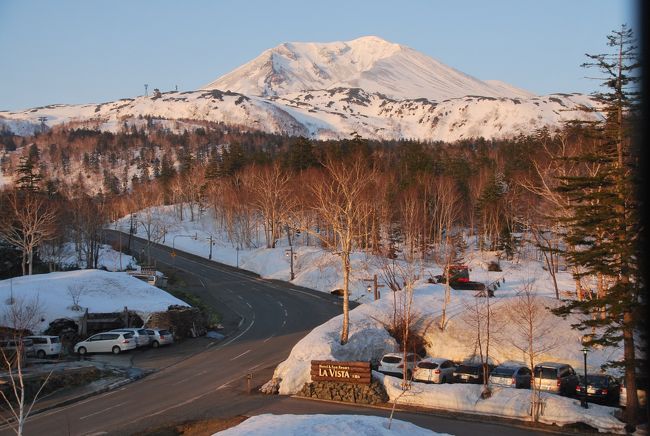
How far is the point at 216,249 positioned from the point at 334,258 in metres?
25.1

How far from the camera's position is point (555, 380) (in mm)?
23781

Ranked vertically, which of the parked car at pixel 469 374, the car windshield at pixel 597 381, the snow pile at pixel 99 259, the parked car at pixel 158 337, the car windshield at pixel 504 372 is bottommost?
the parked car at pixel 158 337

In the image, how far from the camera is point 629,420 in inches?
732

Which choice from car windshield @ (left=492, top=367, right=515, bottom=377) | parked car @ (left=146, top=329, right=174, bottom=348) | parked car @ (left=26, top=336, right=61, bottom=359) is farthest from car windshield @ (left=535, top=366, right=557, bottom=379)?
parked car @ (left=26, top=336, right=61, bottom=359)

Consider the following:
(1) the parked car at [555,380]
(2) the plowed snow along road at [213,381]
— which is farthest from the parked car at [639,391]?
(2) the plowed snow along road at [213,381]

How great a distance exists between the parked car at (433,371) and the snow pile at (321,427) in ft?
26.7

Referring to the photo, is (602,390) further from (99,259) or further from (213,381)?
(99,259)

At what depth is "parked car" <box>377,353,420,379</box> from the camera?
2662 centimetres

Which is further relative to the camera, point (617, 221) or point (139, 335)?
point (139, 335)

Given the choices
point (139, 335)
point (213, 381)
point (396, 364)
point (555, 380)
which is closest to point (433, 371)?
point (396, 364)

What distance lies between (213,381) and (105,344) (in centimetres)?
1036

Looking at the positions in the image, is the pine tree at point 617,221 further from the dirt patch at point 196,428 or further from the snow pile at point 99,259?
the snow pile at point 99,259

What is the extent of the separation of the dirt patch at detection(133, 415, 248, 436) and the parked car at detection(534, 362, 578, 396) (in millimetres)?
12403

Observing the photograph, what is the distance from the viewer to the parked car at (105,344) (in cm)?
3353
